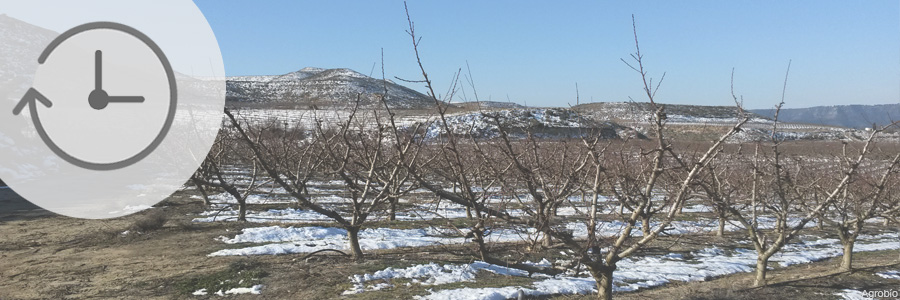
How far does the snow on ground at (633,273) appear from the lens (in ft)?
21.5

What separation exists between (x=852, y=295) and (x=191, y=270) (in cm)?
909

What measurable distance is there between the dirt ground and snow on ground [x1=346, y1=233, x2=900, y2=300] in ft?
0.77

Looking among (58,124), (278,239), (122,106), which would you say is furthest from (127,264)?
(122,106)

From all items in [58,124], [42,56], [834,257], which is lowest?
[834,257]

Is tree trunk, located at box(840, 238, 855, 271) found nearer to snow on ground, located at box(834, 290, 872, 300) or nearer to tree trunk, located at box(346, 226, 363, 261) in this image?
snow on ground, located at box(834, 290, 872, 300)

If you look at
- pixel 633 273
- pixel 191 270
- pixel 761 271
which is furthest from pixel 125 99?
pixel 761 271

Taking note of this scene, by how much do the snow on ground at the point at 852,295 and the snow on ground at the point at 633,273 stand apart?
3 centimetres

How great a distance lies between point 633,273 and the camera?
7957 millimetres

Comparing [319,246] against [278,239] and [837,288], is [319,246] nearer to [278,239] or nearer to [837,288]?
[278,239]

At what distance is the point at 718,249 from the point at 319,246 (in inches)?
306

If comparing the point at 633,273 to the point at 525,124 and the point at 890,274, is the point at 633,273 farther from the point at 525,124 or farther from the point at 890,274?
the point at 890,274

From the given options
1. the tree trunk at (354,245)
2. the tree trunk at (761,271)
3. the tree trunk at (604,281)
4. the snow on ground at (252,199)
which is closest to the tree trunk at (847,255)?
the tree trunk at (761,271)

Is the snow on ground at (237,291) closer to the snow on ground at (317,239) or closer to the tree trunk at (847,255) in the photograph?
the snow on ground at (317,239)

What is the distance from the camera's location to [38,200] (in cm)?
1677
